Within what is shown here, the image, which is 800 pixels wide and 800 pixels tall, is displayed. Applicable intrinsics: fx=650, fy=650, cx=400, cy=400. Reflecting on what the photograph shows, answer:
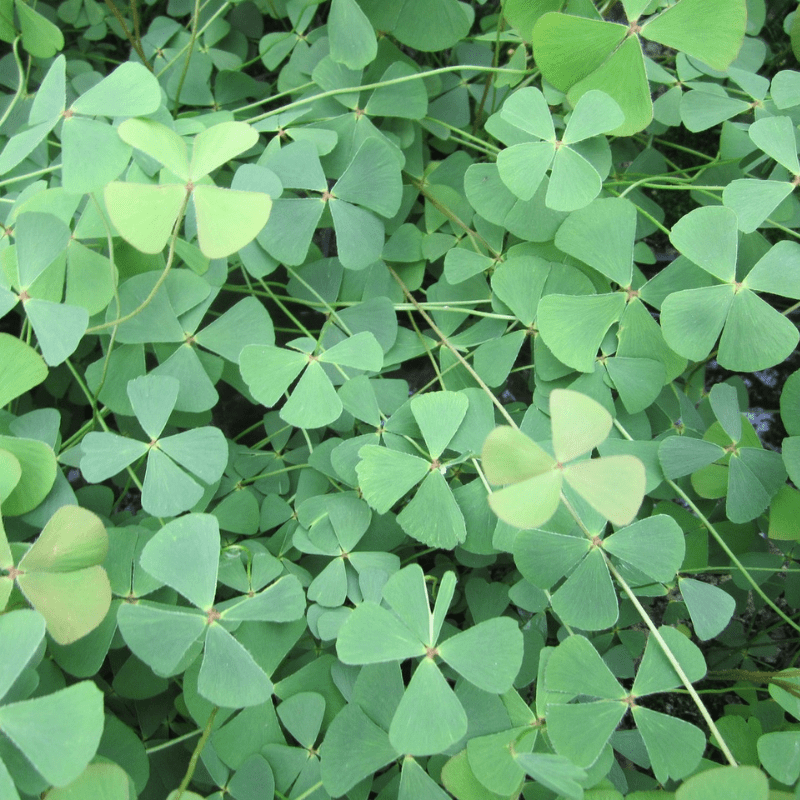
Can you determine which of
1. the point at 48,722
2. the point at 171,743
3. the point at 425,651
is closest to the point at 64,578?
the point at 48,722

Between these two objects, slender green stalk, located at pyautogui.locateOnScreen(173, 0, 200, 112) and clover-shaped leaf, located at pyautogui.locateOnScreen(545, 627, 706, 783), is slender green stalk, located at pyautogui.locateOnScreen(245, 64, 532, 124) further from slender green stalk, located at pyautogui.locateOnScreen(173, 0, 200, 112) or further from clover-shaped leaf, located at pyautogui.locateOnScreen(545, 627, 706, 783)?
clover-shaped leaf, located at pyautogui.locateOnScreen(545, 627, 706, 783)

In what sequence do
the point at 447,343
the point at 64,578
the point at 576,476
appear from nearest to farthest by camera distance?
the point at 576,476 → the point at 64,578 → the point at 447,343

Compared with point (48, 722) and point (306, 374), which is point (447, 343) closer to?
point (306, 374)

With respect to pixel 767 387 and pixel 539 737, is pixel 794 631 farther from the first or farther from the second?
pixel 539 737

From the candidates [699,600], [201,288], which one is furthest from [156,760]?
[699,600]

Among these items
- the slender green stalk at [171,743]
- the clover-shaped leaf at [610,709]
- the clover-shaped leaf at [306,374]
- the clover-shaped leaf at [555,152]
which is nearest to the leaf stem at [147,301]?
the clover-shaped leaf at [306,374]


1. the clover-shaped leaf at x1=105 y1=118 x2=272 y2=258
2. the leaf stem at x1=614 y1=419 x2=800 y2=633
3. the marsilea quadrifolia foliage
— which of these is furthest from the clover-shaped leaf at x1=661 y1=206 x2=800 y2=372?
the clover-shaped leaf at x1=105 y1=118 x2=272 y2=258
